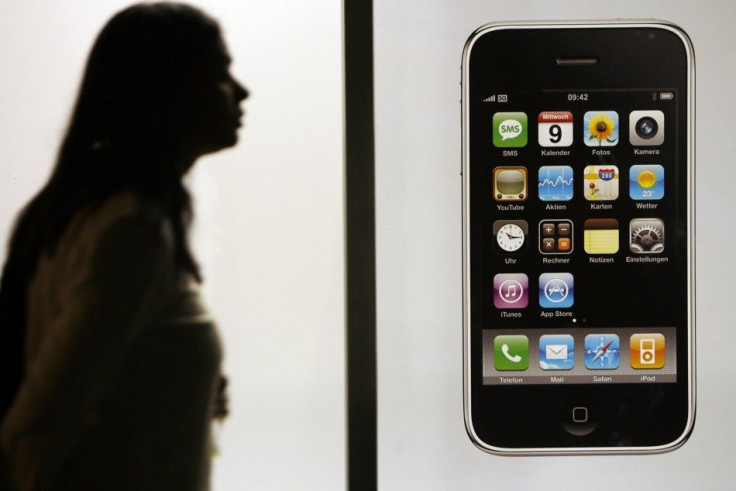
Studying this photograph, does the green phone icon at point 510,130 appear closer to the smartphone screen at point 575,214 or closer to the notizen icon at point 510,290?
the smartphone screen at point 575,214

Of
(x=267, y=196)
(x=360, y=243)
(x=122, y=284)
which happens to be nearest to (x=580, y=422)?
(x=360, y=243)

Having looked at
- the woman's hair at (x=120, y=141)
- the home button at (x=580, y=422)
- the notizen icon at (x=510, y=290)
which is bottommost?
the home button at (x=580, y=422)

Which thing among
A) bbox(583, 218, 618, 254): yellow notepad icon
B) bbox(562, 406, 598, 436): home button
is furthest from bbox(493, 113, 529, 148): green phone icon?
bbox(562, 406, 598, 436): home button

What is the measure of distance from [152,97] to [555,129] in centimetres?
49

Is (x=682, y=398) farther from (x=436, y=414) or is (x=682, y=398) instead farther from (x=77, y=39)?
(x=77, y=39)

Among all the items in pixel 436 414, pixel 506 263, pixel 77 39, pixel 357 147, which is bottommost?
pixel 436 414

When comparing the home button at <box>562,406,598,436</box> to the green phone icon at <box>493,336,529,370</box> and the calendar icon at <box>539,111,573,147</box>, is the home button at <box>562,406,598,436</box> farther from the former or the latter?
the calendar icon at <box>539,111,573,147</box>

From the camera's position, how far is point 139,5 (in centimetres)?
83

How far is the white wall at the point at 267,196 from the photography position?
0.83 metres

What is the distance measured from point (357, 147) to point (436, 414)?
33 centimetres

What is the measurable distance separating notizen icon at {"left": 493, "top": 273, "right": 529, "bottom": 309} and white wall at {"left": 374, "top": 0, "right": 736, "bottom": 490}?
53 millimetres

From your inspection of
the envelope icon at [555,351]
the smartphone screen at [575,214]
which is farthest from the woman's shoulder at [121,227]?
the envelope icon at [555,351]

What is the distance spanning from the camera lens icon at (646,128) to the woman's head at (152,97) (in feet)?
1.54

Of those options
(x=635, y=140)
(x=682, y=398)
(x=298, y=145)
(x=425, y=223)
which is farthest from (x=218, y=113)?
(x=682, y=398)
